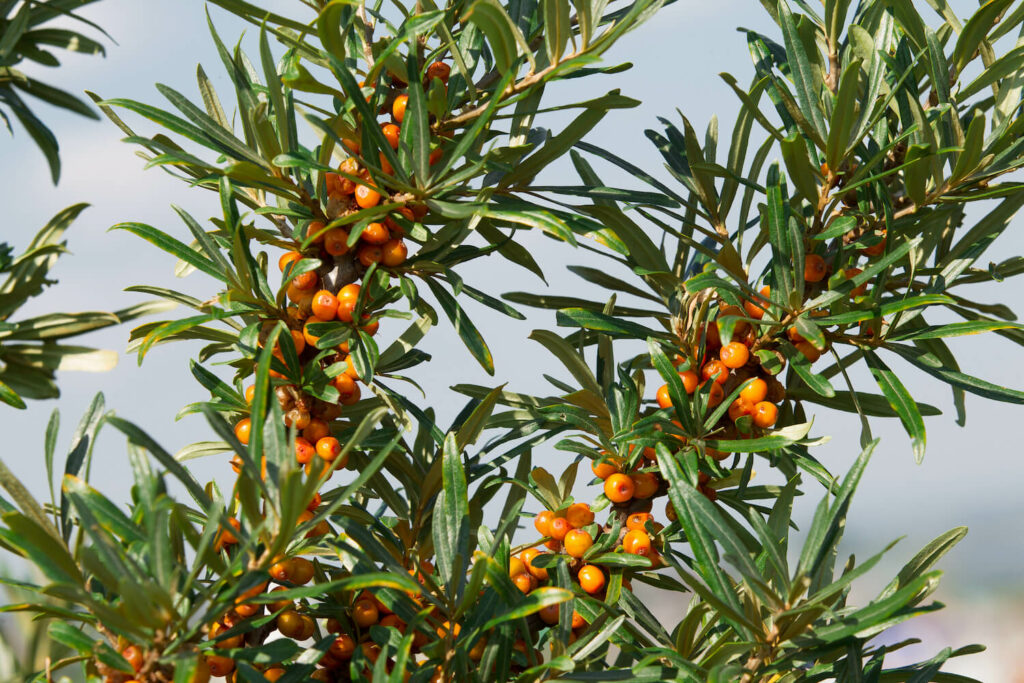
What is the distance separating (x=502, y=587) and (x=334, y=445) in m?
0.25

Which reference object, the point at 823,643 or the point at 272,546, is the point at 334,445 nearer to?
the point at 272,546

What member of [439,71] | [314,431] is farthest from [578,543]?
[439,71]

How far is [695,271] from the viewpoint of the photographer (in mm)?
1216

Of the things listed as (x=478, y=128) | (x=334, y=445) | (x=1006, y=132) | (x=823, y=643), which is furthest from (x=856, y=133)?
(x=334, y=445)

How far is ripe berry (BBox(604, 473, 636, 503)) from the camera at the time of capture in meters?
1.09

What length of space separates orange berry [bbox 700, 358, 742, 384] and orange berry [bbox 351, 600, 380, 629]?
1.56ft

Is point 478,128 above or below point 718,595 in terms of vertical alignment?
above

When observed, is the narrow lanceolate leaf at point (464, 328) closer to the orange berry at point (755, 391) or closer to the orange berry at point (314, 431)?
the orange berry at point (314, 431)

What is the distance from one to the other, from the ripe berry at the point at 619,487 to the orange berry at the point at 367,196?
435 millimetres

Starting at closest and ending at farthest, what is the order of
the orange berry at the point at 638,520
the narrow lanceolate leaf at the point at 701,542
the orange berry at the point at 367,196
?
the narrow lanceolate leaf at the point at 701,542, the orange berry at the point at 367,196, the orange berry at the point at 638,520

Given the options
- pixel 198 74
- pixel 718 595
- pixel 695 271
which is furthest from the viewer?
pixel 695 271

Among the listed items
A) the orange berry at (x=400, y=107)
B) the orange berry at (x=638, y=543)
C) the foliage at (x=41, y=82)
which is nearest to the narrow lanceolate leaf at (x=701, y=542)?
the orange berry at (x=638, y=543)

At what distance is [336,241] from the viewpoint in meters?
1.00

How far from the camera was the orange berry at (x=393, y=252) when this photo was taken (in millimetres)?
1008
